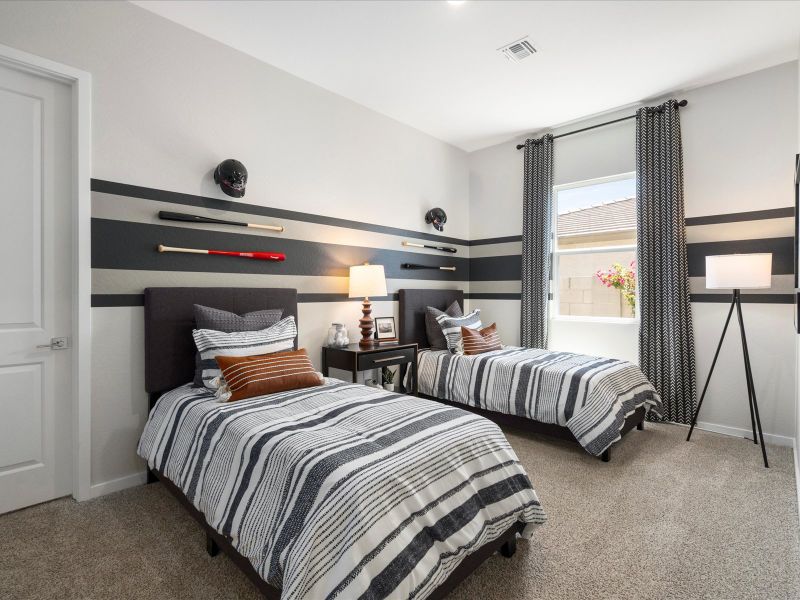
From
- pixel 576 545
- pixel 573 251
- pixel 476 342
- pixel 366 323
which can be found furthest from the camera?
pixel 573 251

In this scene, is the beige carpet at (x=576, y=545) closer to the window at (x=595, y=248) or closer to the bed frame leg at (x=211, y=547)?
the bed frame leg at (x=211, y=547)

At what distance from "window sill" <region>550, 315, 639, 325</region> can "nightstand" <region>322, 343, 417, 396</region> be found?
1715 mm

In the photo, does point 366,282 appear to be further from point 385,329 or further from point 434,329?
point 434,329

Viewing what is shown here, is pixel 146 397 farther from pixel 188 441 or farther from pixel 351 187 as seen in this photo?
pixel 351 187

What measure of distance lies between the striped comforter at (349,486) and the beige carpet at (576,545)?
240 millimetres

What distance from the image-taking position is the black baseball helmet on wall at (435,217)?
4516mm

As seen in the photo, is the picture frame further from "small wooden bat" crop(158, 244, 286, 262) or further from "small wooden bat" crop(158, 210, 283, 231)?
"small wooden bat" crop(158, 210, 283, 231)

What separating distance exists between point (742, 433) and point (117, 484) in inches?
177

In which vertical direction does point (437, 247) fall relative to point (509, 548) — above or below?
above

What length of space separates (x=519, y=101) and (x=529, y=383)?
8.25ft

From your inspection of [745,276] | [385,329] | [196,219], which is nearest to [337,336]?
[385,329]

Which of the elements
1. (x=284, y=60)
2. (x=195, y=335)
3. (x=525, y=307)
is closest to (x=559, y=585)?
(x=195, y=335)

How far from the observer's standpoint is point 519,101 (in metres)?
3.81

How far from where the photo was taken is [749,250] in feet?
11.0
